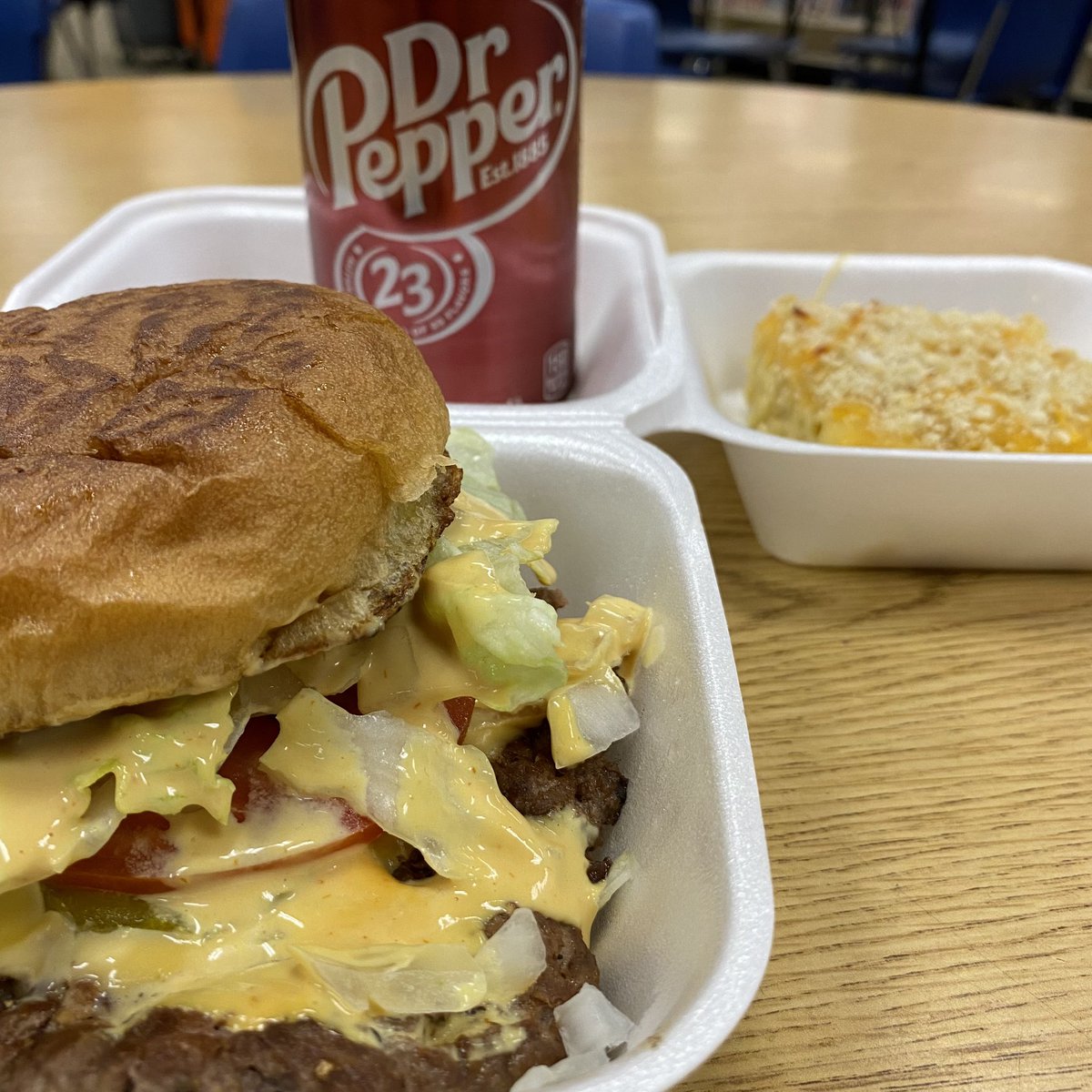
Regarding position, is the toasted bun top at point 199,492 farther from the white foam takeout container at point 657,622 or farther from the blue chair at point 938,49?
the blue chair at point 938,49

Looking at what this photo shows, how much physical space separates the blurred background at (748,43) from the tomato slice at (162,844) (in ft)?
9.69

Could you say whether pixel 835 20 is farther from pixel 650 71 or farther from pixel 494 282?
pixel 494 282

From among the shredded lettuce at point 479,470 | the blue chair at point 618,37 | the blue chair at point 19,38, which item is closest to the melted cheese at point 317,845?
the shredded lettuce at point 479,470

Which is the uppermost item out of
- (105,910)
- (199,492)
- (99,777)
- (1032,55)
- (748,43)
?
(199,492)

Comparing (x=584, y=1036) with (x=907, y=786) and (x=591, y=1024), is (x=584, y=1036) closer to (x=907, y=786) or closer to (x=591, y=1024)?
(x=591, y=1024)

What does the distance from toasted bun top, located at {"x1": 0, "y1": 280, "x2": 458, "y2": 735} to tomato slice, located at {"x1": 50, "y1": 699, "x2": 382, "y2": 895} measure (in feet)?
0.36

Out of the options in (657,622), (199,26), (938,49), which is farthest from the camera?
(199,26)

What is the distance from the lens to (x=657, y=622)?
2.82ft

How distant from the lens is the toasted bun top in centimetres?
57

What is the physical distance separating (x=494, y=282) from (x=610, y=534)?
1.31ft

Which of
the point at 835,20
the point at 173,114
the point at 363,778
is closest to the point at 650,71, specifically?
the point at 173,114

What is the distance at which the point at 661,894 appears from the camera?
692 millimetres

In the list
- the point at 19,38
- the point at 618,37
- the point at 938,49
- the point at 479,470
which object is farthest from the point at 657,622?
the point at 938,49

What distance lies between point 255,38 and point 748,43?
430cm
